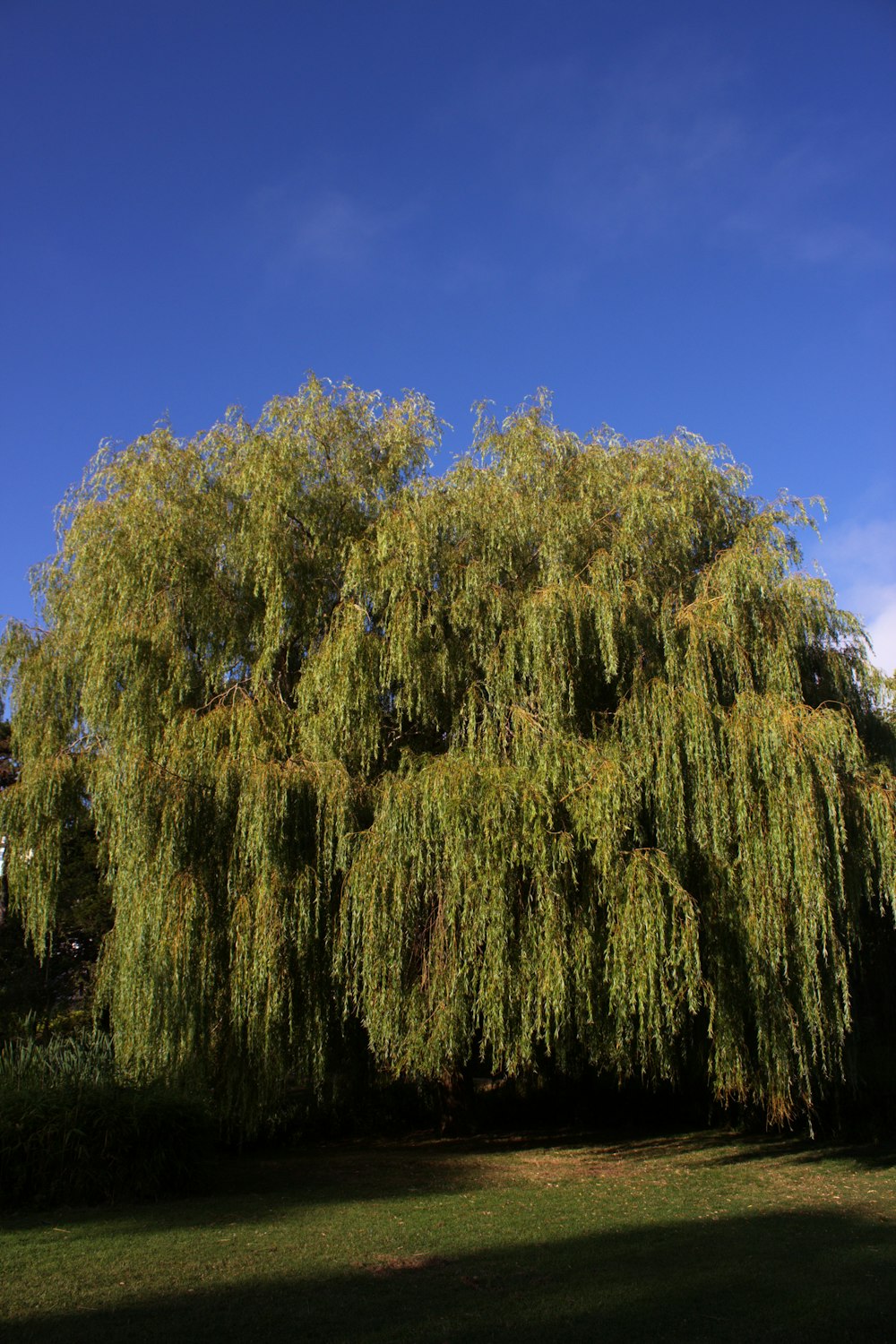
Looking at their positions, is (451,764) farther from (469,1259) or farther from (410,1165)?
(410,1165)

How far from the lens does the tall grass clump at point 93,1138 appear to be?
8523mm

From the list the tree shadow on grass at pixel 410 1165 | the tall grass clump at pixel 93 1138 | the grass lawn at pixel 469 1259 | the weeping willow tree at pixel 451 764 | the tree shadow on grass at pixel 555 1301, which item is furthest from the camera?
the weeping willow tree at pixel 451 764

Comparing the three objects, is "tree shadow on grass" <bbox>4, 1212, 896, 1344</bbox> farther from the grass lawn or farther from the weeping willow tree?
the weeping willow tree

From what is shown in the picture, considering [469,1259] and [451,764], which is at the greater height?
[451,764]

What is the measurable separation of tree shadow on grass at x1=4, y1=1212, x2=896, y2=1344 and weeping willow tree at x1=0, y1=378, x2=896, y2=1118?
2473mm

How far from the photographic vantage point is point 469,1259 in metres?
6.84

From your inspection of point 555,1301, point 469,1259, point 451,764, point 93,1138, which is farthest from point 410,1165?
point 555,1301

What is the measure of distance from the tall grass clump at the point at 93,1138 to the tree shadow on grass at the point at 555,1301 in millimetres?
3251

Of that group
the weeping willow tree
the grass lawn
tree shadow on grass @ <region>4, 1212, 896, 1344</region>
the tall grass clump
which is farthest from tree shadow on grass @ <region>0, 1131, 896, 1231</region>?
tree shadow on grass @ <region>4, 1212, 896, 1344</region>

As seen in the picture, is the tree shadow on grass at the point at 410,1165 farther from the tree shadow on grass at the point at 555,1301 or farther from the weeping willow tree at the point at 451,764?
the tree shadow on grass at the point at 555,1301

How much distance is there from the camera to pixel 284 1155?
40.0ft

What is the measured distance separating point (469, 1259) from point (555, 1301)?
133 centimetres

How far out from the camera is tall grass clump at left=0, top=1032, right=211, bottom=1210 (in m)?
8.52

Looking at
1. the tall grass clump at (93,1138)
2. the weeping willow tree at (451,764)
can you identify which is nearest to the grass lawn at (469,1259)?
the tall grass clump at (93,1138)
